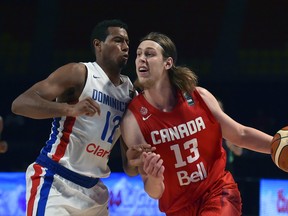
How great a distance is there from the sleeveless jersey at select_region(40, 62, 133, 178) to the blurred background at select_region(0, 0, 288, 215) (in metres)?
4.18

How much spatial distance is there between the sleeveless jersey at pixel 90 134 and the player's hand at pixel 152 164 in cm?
53

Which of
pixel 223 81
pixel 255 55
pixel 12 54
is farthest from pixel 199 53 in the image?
pixel 12 54

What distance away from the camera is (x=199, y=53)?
12.8 m

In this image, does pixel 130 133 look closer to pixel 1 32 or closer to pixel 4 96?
pixel 4 96

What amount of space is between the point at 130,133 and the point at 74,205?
549mm

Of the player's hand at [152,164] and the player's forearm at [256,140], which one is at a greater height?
the player's hand at [152,164]

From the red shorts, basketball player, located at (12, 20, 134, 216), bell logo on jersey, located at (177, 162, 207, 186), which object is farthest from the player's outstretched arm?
the red shorts

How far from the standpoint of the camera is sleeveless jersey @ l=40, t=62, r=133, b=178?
4.01 m

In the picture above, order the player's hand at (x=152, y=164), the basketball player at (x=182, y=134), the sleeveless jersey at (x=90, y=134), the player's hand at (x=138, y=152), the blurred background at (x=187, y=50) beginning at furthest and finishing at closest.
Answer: the blurred background at (x=187, y=50), the sleeveless jersey at (x=90, y=134), the basketball player at (x=182, y=134), the player's hand at (x=138, y=152), the player's hand at (x=152, y=164)

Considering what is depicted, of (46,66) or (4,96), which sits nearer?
(4,96)

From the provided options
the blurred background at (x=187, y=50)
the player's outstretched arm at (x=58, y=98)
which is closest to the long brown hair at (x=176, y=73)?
the player's outstretched arm at (x=58, y=98)

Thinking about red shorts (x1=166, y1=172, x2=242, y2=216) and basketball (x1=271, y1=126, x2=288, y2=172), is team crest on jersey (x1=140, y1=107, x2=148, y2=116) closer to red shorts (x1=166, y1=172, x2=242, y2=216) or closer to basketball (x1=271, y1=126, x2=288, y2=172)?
red shorts (x1=166, y1=172, x2=242, y2=216)

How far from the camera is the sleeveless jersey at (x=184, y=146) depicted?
3.91 m

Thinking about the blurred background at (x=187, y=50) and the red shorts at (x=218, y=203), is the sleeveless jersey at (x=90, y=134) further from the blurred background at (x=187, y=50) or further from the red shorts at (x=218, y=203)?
the blurred background at (x=187, y=50)
